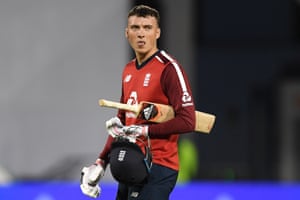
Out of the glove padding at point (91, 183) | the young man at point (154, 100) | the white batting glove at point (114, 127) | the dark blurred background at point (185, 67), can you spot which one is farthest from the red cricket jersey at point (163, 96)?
the dark blurred background at point (185, 67)

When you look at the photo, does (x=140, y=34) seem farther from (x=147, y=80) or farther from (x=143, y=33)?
(x=147, y=80)

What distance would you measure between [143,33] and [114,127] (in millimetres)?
483

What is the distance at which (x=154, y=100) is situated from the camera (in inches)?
192

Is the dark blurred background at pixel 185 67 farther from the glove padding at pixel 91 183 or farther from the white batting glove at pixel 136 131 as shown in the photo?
the white batting glove at pixel 136 131

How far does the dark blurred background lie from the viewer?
13281mm

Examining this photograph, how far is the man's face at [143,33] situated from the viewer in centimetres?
492

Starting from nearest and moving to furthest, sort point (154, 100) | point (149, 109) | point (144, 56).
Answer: point (149, 109)
point (154, 100)
point (144, 56)

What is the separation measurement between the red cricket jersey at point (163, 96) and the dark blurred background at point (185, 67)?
8.08 meters

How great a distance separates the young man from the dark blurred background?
8.08m

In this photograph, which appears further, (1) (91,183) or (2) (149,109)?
(1) (91,183)

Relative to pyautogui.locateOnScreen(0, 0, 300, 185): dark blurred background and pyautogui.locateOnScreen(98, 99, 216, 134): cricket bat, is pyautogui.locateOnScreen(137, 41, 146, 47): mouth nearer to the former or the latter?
pyautogui.locateOnScreen(98, 99, 216, 134): cricket bat

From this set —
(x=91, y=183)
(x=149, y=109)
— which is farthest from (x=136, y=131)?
(x=91, y=183)
